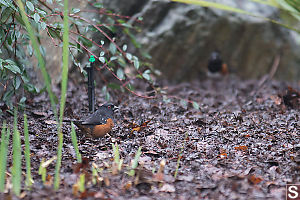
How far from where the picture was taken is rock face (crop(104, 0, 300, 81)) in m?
4.98

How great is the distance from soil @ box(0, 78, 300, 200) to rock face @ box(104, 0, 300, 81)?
1.27 metres

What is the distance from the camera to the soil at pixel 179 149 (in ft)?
6.12

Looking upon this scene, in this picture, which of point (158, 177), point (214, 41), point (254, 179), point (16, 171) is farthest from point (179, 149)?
point (214, 41)

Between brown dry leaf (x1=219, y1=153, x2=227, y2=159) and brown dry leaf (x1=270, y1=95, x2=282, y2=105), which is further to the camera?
brown dry leaf (x1=270, y1=95, x2=282, y2=105)

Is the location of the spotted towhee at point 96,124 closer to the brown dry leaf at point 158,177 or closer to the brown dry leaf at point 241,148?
the brown dry leaf at point 158,177

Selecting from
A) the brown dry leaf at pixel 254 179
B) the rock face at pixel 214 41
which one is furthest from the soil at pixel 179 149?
the rock face at pixel 214 41

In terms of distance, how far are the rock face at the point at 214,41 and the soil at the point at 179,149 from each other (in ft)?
4.16

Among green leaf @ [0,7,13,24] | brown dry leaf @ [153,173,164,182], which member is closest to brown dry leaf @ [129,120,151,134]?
brown dry leaf @ [153,173,164,182]

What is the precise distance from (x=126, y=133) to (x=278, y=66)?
10.7 ft

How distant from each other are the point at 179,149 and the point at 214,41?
302 cm

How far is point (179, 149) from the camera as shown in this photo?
97.8 inches

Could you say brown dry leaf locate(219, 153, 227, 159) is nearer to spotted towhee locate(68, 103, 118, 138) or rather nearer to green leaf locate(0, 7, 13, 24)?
spotted towhee locate(68, 103, 118, 138)

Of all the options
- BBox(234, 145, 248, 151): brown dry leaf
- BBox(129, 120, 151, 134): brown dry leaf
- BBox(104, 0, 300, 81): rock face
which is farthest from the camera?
BBox(104, 0, 300, 81): rock face

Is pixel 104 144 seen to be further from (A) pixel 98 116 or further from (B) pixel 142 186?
(B) pixel 142 186
